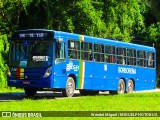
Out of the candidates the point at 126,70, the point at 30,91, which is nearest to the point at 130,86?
the point at 126,70

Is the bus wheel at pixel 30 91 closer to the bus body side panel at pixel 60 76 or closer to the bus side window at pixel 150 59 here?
the bus body side panel at pixel 60 76

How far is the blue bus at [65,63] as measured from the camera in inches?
868

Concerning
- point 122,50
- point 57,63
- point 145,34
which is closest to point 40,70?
point 57,63

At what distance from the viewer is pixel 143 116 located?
1302 centimetres

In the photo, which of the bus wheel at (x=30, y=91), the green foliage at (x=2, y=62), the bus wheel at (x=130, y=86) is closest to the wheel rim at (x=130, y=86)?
the bus wheel at (x=130, y=86)

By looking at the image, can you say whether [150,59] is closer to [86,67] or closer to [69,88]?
[86,67]

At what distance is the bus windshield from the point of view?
22000 millimetres

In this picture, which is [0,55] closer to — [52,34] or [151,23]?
[52,34]

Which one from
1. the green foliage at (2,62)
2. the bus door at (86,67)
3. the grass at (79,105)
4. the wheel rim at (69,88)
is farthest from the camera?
the green foliage at (2,62)

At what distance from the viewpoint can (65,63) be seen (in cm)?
2297

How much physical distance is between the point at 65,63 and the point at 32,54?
1717 mm

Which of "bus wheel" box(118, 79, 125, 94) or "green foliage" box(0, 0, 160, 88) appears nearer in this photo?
"bus wheel" box(118, 79, 125, 94)

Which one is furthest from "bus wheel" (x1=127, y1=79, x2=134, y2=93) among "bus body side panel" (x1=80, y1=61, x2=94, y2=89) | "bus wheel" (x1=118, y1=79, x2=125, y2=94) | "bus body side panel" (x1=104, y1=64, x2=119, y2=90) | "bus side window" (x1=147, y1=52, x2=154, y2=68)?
"bus body side panel" (x1=80, y1=61, x2=94, y2=89)

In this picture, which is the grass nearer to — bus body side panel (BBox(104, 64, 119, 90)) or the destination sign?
the destination sign
